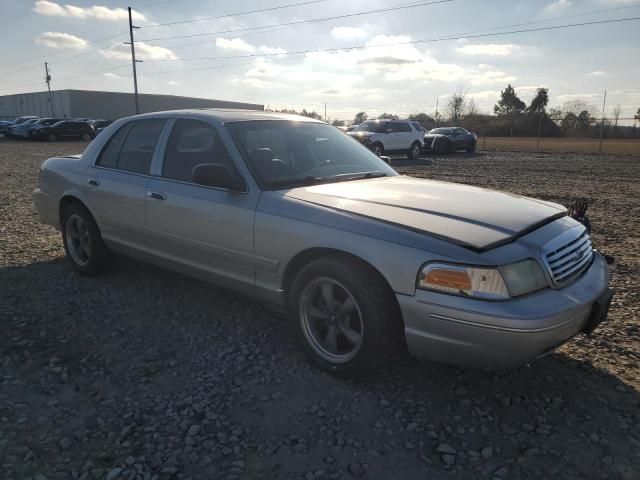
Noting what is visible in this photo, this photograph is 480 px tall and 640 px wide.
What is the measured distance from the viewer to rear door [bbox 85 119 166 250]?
4.16 m

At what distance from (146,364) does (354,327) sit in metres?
1.41

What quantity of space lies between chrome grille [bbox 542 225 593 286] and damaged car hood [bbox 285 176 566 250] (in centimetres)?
15

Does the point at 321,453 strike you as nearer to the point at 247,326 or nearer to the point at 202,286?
the point at 247,326

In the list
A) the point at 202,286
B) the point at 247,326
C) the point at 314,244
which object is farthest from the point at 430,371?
the point at 202,286

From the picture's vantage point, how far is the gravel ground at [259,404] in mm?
2340

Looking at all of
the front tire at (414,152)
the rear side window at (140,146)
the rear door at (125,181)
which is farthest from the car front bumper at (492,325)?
the front tire at (414,152)

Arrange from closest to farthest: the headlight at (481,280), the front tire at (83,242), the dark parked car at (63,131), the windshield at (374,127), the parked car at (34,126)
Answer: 1. the headlight at (481,280)
2. the front tire at (83,242)
3. the windshield at (374,127)
4. the dark parked car at (63,131)
5. the parked car at (34,126)

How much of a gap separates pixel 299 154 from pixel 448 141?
22.7 metres

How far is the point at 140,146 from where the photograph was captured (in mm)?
4340

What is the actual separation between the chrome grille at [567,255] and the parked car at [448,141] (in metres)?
21.9

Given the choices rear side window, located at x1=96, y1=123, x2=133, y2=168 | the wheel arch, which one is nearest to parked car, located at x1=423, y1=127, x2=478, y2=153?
rear side window, located at x1=96, y1=123, x2=133, y2=168

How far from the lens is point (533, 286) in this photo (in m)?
2.59

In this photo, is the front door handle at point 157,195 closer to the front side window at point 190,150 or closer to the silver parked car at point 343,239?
the silver parked car at point 343,239

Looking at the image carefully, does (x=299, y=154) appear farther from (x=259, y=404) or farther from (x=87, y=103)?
(x=87, y=103)
